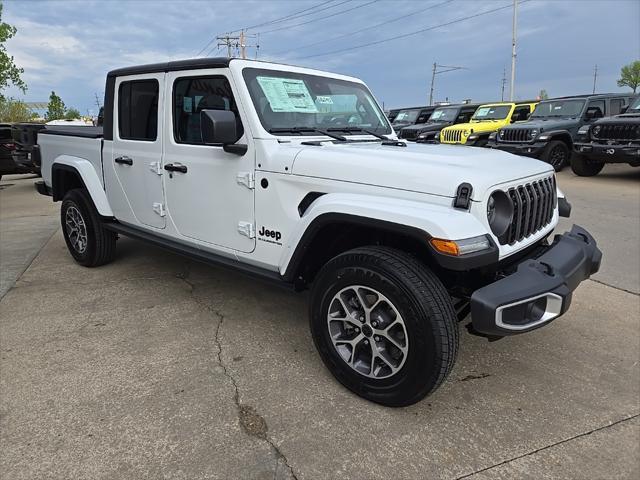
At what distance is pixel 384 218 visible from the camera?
2.35 m

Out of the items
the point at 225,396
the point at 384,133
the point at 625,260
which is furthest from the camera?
the point at 625,260

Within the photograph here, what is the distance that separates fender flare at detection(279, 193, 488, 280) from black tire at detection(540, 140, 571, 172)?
403 inches

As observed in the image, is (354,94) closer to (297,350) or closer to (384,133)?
(384,133)

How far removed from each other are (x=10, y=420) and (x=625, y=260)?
5.67m

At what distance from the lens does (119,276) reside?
4691 mm

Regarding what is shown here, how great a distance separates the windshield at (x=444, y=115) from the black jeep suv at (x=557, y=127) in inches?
181

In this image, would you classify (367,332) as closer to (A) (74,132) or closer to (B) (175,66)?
(B) (175,66)

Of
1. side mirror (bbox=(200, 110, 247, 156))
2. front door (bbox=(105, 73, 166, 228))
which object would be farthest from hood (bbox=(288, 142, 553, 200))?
front door (bbox=(105, 73, 166, 228))

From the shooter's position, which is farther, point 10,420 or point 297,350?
point 297,350

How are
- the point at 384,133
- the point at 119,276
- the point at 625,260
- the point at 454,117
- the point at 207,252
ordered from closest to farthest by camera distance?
the point at 207,252
the point at 384,133
the point at 119,276
the point at 625,260
the point at 454,117

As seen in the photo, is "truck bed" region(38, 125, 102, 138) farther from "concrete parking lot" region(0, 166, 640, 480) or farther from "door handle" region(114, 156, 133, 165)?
"concrete parking lot" region(0, 166, 640, 480)

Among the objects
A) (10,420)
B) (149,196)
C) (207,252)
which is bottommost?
(10,420)

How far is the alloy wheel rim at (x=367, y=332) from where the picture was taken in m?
2.47

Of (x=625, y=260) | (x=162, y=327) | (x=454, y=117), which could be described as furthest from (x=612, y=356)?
(x=454, y=117)
